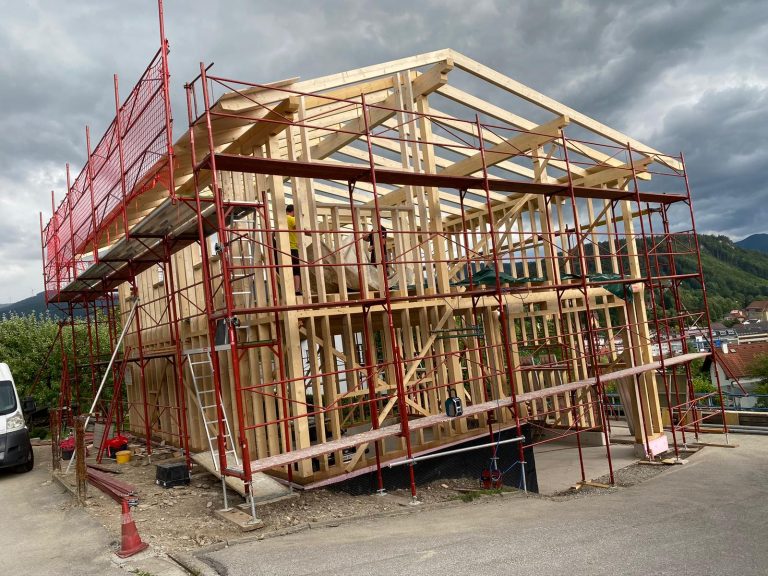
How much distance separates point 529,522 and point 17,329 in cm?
2050

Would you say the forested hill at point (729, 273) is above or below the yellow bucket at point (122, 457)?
above

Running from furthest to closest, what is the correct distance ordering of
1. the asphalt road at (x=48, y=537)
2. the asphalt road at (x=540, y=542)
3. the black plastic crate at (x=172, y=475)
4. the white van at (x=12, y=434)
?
the white van at (x=12, y=434)
the black plastic crate at (x=172, y=475)
the asphalt road at (x=48, y=537)
the asphalt road at (x=540, y=542)

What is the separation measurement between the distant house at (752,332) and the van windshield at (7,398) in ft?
275

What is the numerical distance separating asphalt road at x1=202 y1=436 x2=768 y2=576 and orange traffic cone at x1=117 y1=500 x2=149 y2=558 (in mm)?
798

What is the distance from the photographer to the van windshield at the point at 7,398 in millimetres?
10290

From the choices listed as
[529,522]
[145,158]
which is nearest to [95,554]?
[529,522]

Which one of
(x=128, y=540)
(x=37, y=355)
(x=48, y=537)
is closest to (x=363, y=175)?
(x=128, y=540)

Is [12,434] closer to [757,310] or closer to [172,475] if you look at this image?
[172,475]

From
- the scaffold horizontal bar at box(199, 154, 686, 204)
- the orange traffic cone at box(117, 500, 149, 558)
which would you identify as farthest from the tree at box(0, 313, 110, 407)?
the orange traffic cone at box(117, 500, 149, 558)

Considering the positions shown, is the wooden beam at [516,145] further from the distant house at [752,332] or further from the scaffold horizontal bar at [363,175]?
the distant house at [752,332]

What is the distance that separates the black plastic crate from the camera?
8.40 meters

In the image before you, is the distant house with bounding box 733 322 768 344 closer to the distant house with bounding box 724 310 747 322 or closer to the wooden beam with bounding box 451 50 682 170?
the distant house with bounding box 724 310 747 322

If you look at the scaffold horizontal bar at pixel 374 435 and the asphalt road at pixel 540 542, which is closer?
the asphalt road at pixel 540 542

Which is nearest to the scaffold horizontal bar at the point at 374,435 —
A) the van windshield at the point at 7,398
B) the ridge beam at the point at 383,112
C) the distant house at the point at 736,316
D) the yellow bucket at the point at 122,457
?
the ridge beam at the point at 383,112
